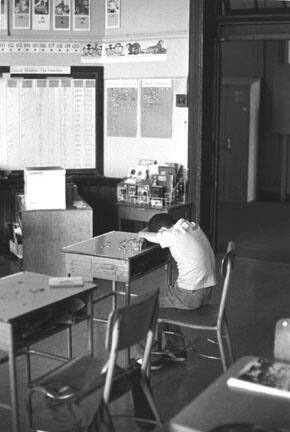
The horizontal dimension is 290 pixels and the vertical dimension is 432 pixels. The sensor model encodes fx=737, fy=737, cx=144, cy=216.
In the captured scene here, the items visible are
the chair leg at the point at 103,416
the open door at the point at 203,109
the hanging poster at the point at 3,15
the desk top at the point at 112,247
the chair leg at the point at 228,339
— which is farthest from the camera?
the hanging poster at the point at 3,15

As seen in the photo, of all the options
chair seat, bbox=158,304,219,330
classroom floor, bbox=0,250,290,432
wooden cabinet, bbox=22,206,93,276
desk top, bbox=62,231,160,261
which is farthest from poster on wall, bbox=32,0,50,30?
chair seat, bbox=158,304,219,330

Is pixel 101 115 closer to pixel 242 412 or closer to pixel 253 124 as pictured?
pixel 253 124

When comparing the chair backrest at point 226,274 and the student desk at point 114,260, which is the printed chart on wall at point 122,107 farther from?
the chair backrest at point 226,274

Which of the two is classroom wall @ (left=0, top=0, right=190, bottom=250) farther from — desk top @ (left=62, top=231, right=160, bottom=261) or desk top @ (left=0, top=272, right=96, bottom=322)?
desk top @ (left=0, top=272, right=96, bottom=322)

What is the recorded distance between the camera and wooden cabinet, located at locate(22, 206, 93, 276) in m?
6.59

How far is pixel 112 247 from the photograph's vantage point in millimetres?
4867

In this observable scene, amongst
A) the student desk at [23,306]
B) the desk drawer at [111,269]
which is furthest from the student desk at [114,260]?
the student desk at [23,306]

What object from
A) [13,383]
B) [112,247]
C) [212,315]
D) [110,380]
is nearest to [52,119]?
[112,247]

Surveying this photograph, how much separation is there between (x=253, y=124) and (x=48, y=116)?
4.64m

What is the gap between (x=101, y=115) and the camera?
8000mm

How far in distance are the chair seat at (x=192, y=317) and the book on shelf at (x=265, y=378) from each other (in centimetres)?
137

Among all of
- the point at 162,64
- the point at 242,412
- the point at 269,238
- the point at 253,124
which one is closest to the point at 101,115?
the point at 162,64

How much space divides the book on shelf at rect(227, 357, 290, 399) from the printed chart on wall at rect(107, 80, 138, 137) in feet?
17.4

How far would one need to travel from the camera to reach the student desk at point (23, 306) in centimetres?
345
